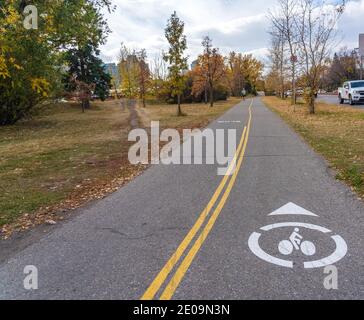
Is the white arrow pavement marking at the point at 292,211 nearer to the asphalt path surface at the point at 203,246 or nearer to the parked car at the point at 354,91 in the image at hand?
the asphalt path surface at the point at 203,246

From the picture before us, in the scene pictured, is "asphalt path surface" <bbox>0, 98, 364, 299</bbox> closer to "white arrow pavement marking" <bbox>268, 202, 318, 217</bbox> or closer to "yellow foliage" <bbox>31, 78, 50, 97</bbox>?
"white arrow pavement marking" <bbox>268, 202, 318, 217</bbox>

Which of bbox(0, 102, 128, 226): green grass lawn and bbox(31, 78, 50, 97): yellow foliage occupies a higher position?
bbox(31, 78, 50, 97): yellow foliage

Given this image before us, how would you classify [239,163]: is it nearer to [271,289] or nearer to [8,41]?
[271,289]

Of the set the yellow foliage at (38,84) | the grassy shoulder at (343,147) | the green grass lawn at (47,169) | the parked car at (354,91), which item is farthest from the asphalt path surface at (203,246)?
the parked car at (354,91)

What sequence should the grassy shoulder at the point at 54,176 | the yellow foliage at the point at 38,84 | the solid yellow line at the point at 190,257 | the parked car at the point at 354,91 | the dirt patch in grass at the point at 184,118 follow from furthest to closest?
the parked car at the point at 354,91
the dirt patch in grass at the point at 184,118
the yellow foliage at the point at 38,84
the grassy shoulder at the point at 54,176
the solid yellow line at the point at 190,257

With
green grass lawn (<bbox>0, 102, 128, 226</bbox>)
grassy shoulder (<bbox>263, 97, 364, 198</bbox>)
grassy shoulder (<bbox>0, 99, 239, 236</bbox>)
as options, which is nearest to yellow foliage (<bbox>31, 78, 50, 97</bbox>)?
green grass lawn (<bbox>0, 102, 128, 226</bbox>)

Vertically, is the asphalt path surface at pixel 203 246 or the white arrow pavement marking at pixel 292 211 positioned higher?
the white arrow pavement marking at pixel 292 211

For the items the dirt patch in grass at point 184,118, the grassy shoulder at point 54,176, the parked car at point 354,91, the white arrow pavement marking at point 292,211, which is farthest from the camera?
the parked car at point 354,91

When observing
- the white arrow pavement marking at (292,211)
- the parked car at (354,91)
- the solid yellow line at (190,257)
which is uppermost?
the parked car at (354,91)

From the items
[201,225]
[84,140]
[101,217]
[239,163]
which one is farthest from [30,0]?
[201,225]

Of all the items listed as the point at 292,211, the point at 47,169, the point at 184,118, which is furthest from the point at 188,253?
the point at 184,118

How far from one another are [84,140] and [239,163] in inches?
384

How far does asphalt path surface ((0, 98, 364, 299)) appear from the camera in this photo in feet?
12.2

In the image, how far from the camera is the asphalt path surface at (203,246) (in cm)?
372
